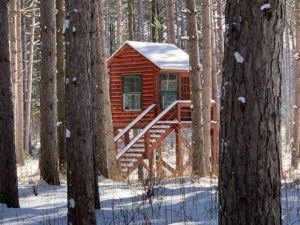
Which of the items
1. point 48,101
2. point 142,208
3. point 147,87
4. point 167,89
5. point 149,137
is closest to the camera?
point 142,208

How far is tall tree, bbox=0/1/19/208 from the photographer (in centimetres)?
776

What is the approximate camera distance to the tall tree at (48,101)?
11273 millimetres

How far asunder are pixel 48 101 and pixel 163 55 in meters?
11.7

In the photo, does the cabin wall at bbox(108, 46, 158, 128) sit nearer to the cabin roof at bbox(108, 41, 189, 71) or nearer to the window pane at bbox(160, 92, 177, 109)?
the cabin roof at bbox(108, 41, 189, 71)

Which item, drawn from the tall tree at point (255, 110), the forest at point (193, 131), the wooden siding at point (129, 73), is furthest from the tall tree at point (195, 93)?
the tall tree at point (255, 110)

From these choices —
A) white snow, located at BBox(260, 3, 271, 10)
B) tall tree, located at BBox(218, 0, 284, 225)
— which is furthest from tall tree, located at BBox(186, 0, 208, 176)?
white snow, located at BBox(260, 3, 271, 10)

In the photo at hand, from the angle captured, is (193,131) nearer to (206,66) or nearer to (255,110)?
(206,66)

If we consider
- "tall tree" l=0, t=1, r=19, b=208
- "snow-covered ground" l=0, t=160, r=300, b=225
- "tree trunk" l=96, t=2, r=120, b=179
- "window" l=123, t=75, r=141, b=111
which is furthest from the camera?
"window" l=123, t=75, r=141, b=111

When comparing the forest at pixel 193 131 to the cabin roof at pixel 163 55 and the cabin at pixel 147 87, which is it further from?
the cabin roof at pixel 163 55

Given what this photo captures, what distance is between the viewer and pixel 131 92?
73.6 feet

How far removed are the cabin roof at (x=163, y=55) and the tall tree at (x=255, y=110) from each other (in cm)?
1714

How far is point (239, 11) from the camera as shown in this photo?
405cm

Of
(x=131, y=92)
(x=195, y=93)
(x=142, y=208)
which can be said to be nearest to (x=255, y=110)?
(x=142, y=208)

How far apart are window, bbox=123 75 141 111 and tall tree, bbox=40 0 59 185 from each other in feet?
35.2
